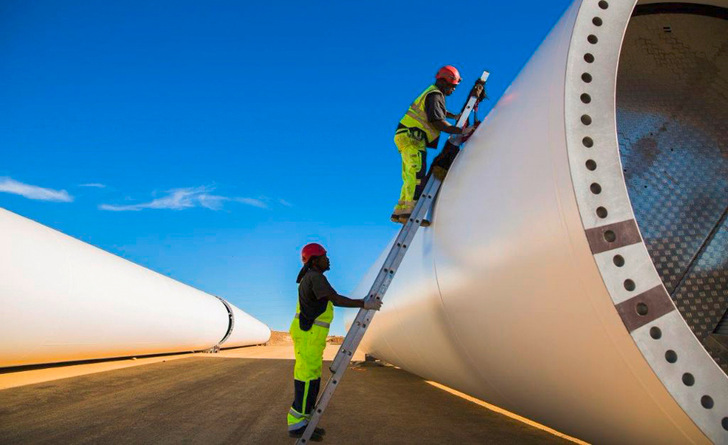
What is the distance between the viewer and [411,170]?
3.77 m

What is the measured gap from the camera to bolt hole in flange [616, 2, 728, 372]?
2977 millimetres

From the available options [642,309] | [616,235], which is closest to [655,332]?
[642,309]

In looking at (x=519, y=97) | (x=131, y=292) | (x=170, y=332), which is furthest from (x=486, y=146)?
(x=170, y=332)

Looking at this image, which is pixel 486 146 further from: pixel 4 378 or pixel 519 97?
pixel 4 378

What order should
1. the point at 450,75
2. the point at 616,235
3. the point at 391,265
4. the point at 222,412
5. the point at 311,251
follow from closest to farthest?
the point at 616,235 → the point at 391,265 → the point at 311,251 → the point at 450,75 → the point at 222,412

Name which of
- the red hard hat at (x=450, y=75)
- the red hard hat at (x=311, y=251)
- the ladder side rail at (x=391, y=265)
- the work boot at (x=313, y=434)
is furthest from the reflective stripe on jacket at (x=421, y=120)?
the work boot at (x=313, y=434)

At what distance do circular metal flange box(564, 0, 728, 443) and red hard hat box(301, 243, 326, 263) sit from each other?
2.24 metres

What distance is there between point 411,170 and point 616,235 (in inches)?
84.2

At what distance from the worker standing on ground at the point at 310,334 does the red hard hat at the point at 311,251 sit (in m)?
0.17

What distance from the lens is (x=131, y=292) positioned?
398 inches

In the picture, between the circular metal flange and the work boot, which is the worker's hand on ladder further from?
the circular metal flange

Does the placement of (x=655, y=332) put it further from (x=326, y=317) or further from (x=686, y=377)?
(x=326, y=317)

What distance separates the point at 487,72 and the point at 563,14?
1602mm

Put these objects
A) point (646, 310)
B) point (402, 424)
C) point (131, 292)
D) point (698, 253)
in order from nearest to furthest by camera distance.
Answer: point (646, 310), point (698, 253), point (402, 424), point (131, 292)
